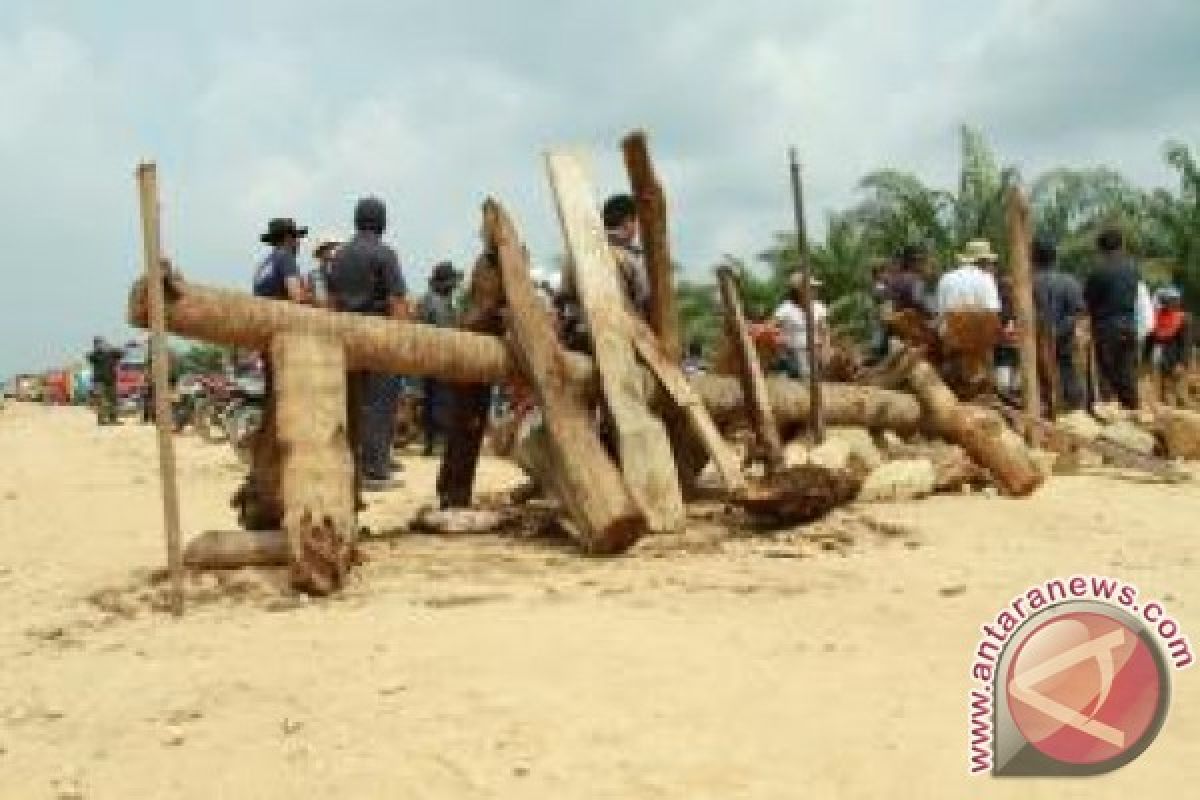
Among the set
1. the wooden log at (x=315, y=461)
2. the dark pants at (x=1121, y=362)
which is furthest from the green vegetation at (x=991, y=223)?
the wooden log at (x=315, y=461)

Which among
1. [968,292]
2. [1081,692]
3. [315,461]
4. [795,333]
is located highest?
[968,292]

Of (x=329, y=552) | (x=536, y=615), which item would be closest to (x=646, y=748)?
(x=536, y=615)

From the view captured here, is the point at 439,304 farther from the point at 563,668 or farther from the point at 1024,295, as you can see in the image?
the point at 563,668

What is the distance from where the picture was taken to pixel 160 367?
6012 millimetres

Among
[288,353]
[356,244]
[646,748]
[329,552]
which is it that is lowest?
[646,748]

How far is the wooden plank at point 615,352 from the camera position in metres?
7.52

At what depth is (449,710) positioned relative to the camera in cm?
445

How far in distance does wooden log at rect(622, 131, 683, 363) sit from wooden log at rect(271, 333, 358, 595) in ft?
6.71

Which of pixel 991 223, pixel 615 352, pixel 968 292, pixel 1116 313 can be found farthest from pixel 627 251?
pixel 991 223

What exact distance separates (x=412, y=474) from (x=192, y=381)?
31.7 ft

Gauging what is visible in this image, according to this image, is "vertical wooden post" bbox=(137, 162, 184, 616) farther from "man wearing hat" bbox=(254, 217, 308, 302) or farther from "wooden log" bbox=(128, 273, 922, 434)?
"man wearing hat" bbox=(254, 217, 308, 302)

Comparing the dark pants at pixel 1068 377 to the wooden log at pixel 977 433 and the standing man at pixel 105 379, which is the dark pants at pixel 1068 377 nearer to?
the wooden log at pixel 977 433

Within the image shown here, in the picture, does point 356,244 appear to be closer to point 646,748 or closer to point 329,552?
point 329,552

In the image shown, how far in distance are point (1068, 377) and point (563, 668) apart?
8.94m
